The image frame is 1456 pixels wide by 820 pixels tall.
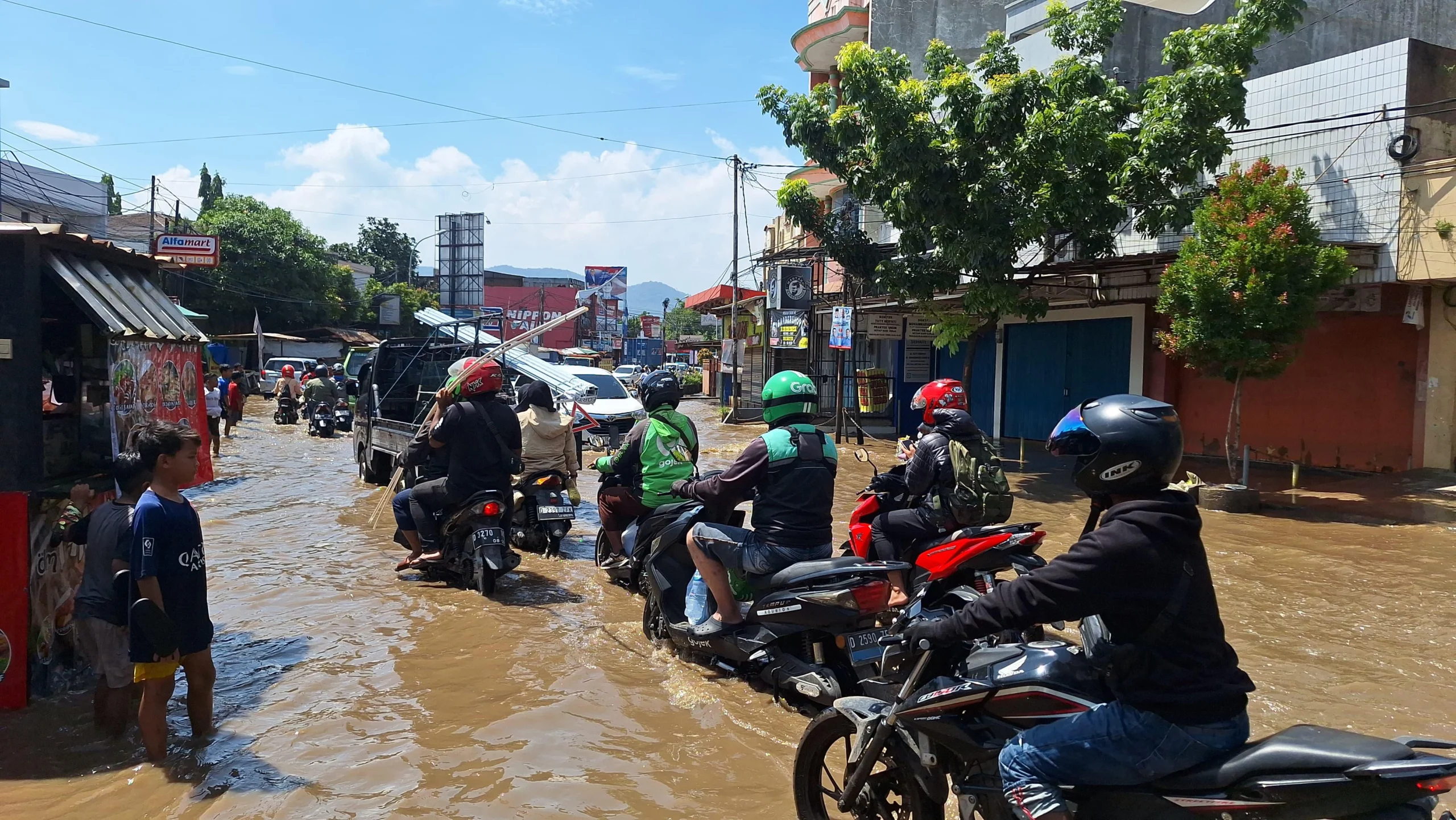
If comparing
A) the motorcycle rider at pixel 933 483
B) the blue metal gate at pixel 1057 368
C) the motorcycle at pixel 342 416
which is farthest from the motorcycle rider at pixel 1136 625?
the motorcycle at pixel 342 416

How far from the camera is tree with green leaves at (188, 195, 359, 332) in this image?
1599 inches

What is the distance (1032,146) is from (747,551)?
995 centimetres

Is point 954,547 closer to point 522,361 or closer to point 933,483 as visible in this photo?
point 933,483

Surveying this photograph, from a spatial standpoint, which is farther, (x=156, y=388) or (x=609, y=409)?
(x=609, y=409)

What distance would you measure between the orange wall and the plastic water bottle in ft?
36.0

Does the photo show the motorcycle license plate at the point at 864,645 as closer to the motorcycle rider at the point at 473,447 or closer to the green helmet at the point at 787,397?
the green helmet at the point at 787,397

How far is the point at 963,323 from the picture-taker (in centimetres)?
1555

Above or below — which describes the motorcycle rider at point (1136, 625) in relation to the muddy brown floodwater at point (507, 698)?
above

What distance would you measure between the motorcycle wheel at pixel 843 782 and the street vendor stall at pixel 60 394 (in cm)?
337

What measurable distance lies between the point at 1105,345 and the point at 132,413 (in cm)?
1601

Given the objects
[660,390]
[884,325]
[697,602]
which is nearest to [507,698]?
[697,602]

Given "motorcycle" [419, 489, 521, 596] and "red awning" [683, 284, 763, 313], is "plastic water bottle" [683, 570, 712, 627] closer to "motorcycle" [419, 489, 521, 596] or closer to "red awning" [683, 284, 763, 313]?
"motorcycle" [419, 489, 521, 596]

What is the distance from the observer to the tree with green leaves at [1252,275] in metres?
10.9

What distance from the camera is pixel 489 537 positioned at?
7.01 m
